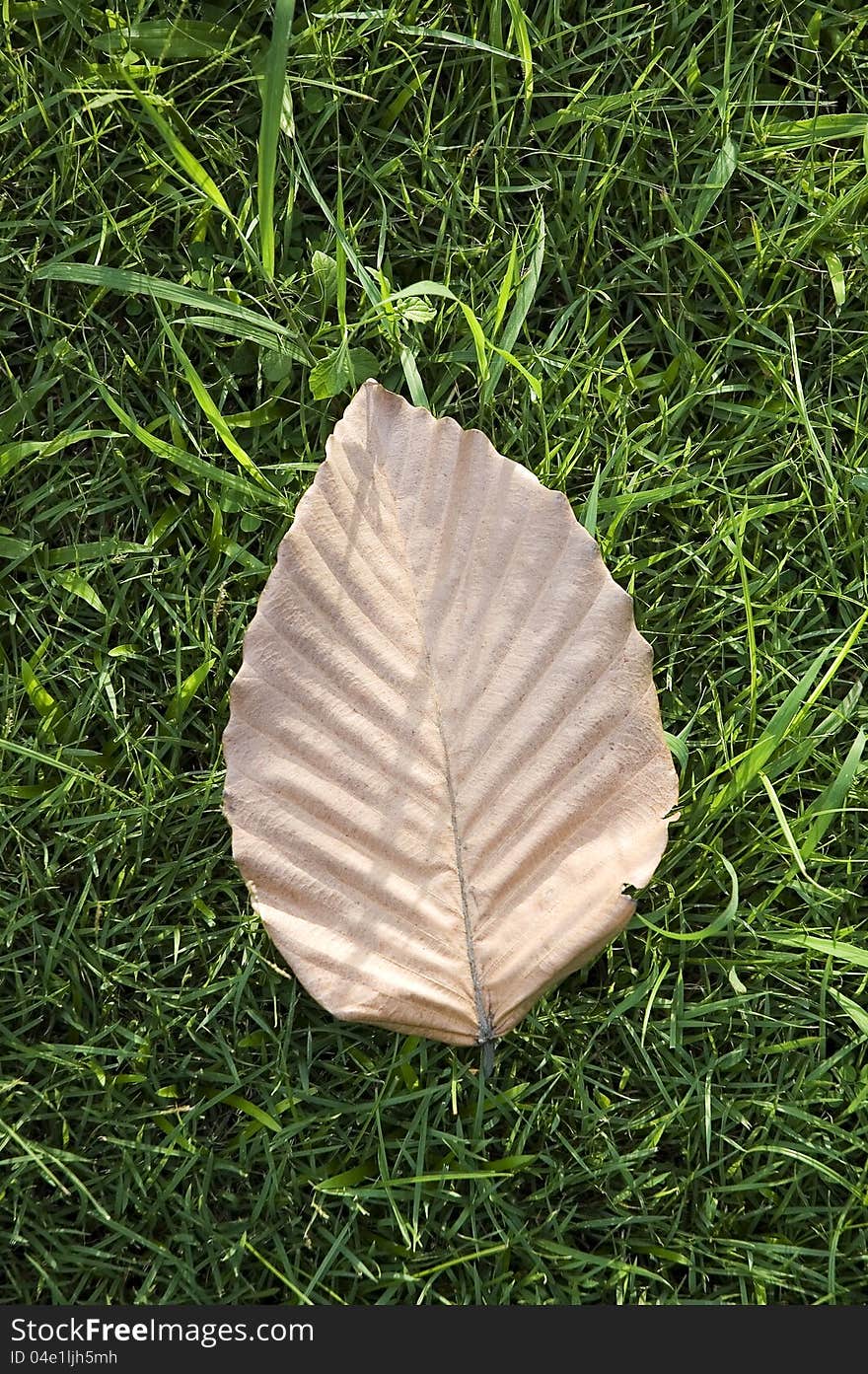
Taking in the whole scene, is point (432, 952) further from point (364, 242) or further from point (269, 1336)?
point (364, 242)

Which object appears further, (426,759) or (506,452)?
(506,452)

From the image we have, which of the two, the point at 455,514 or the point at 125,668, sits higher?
the point at 455,514

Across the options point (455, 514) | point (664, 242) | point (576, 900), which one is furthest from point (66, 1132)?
point (664, 242)

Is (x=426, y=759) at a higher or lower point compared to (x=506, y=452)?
lower
